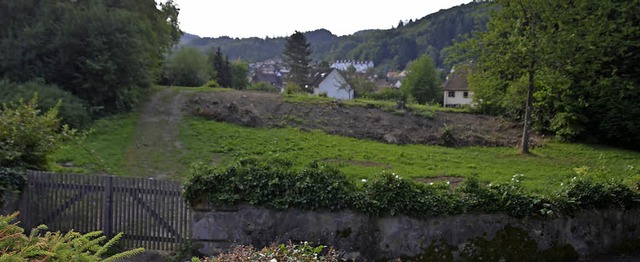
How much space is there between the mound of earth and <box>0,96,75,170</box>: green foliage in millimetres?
11248

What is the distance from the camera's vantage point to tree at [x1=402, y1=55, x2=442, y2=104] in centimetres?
5019

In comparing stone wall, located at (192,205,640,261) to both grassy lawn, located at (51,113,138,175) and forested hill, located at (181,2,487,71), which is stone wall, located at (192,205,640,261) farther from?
forested hill, located at (181,2,487,71)

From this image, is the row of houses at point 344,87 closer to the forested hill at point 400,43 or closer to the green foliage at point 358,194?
the green foliage at point 358,194

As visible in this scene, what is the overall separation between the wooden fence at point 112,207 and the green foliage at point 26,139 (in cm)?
57

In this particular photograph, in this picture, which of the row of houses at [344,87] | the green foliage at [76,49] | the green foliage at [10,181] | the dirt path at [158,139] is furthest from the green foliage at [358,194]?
the row of houses at [344,87]

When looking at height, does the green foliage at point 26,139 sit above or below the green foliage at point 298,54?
below

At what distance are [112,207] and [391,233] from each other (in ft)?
15.5

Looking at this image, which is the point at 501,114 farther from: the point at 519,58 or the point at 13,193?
the point at 13,193

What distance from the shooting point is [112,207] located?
320 inches

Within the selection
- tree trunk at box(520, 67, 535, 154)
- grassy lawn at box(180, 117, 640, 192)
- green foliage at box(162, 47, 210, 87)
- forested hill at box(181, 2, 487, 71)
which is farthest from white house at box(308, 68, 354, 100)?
forested hill at box(181, 2, 487, 71)

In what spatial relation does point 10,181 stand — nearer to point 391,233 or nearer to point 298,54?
point 391,233

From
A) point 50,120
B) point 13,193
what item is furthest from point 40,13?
point 13,193

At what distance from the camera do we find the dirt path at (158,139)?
1384cm

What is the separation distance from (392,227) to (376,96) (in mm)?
42358
